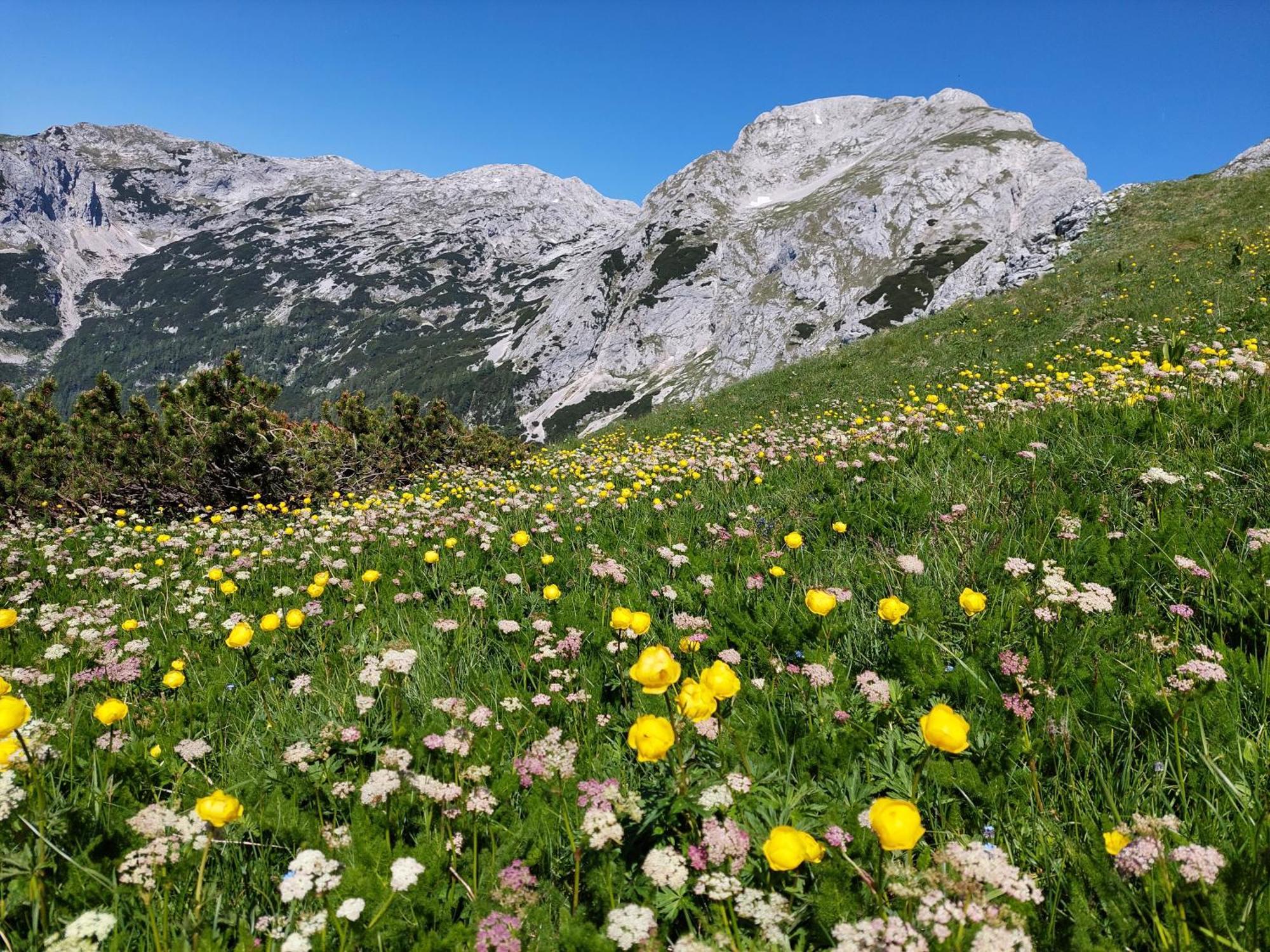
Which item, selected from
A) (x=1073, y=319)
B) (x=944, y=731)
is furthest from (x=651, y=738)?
(x=1073, y=319)

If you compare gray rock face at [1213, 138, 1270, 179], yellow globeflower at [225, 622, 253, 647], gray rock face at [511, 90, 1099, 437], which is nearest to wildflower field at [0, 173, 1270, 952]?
yellow globeflower at [225, 622, 253, 647]

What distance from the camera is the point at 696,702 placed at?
1.87 m

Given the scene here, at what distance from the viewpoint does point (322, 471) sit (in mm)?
10664

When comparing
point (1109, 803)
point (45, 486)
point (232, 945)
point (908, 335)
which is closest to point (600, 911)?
point (232, 945)

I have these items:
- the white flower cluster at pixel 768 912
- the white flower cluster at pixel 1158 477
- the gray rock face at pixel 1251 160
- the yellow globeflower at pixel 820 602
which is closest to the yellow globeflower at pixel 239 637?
the white flower cluster at pixel 768 912

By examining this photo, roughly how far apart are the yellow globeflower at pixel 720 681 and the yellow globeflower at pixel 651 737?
208 mm

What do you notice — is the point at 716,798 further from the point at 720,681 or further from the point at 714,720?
the point at 714,720

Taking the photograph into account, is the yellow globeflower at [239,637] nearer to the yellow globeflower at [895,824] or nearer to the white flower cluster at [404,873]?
the white flower cluster at [404,873]

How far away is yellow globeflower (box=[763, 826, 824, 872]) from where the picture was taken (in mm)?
1420

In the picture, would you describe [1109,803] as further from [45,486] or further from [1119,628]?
[45,486]

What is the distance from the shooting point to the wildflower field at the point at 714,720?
1636 millimetres

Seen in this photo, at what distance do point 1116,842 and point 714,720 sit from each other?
1259 millimetres

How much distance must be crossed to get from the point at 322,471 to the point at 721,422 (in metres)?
10.1

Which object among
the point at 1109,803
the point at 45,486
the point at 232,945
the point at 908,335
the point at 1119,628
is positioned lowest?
the point at 232,945
